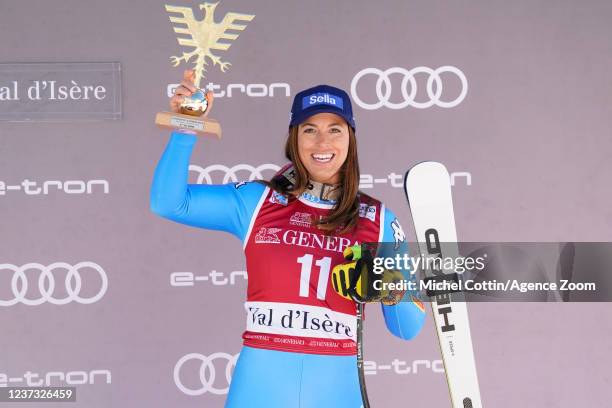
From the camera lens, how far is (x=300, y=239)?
79.5 inches

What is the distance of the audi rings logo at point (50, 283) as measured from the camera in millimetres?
3273

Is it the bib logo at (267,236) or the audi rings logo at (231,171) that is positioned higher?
the audi rings logo at (231,171)

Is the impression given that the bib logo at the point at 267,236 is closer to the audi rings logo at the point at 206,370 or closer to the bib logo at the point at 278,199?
the bib logo at the point at 278,199

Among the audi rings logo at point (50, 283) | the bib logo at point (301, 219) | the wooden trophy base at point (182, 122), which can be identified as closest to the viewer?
the wooden trophy base at point (182, 122)

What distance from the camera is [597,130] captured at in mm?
3340

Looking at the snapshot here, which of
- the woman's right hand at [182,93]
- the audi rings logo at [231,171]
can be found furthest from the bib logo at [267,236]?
the audi rings logo at [231,171]

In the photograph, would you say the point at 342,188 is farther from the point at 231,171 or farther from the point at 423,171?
the point at 231,171

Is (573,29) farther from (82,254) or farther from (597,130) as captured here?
(82,254)

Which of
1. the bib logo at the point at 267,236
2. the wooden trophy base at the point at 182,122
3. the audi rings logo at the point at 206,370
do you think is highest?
the wooden trophy base at the point at 182,122

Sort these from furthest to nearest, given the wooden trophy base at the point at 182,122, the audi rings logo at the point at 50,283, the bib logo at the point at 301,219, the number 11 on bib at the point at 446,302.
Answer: the audi rings logo at the point at 50,283 < the number 11 on bib at the point at 446,302 < the bib logo at the point at 301,219 < the wooden trophy base at the point at 182,122

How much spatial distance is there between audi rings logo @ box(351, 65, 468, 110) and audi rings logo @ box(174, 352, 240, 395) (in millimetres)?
1294

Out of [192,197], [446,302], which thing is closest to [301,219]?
[192,197]

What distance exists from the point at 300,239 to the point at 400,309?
0.33 m

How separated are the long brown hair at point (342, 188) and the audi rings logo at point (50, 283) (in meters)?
1.49
